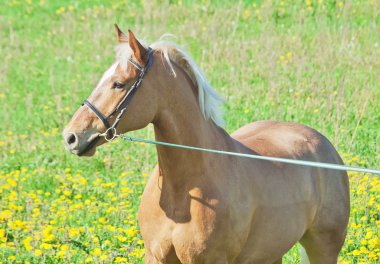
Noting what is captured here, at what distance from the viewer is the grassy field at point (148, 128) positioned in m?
6.56

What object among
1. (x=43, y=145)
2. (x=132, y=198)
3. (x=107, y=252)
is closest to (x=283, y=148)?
(x=107, y=252)

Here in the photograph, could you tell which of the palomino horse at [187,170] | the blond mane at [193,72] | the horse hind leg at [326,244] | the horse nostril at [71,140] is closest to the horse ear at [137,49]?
the palomino horse at [187,170]

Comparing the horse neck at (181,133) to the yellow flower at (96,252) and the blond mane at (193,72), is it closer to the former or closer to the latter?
the blond mane at (193,72)

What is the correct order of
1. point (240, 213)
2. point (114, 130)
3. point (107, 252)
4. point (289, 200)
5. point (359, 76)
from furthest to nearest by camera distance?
point (359, 76) < point (107, 252) < point (289, 200) < point (240, 213) < point (114, 130)

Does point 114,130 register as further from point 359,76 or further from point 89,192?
point 359,76

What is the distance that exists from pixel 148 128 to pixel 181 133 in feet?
13.1

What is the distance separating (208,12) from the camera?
41.0ft

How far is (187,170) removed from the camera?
4520 millimetres

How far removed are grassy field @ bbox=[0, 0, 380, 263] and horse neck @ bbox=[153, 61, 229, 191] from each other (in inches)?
26.8

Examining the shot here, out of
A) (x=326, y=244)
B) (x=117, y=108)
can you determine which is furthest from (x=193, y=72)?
(x=326, y=244)

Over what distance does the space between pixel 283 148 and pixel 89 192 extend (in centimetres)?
269

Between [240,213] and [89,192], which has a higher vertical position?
[240,213]

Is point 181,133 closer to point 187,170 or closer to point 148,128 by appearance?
point 187,170

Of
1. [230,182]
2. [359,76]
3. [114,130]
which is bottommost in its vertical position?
[359,76]
